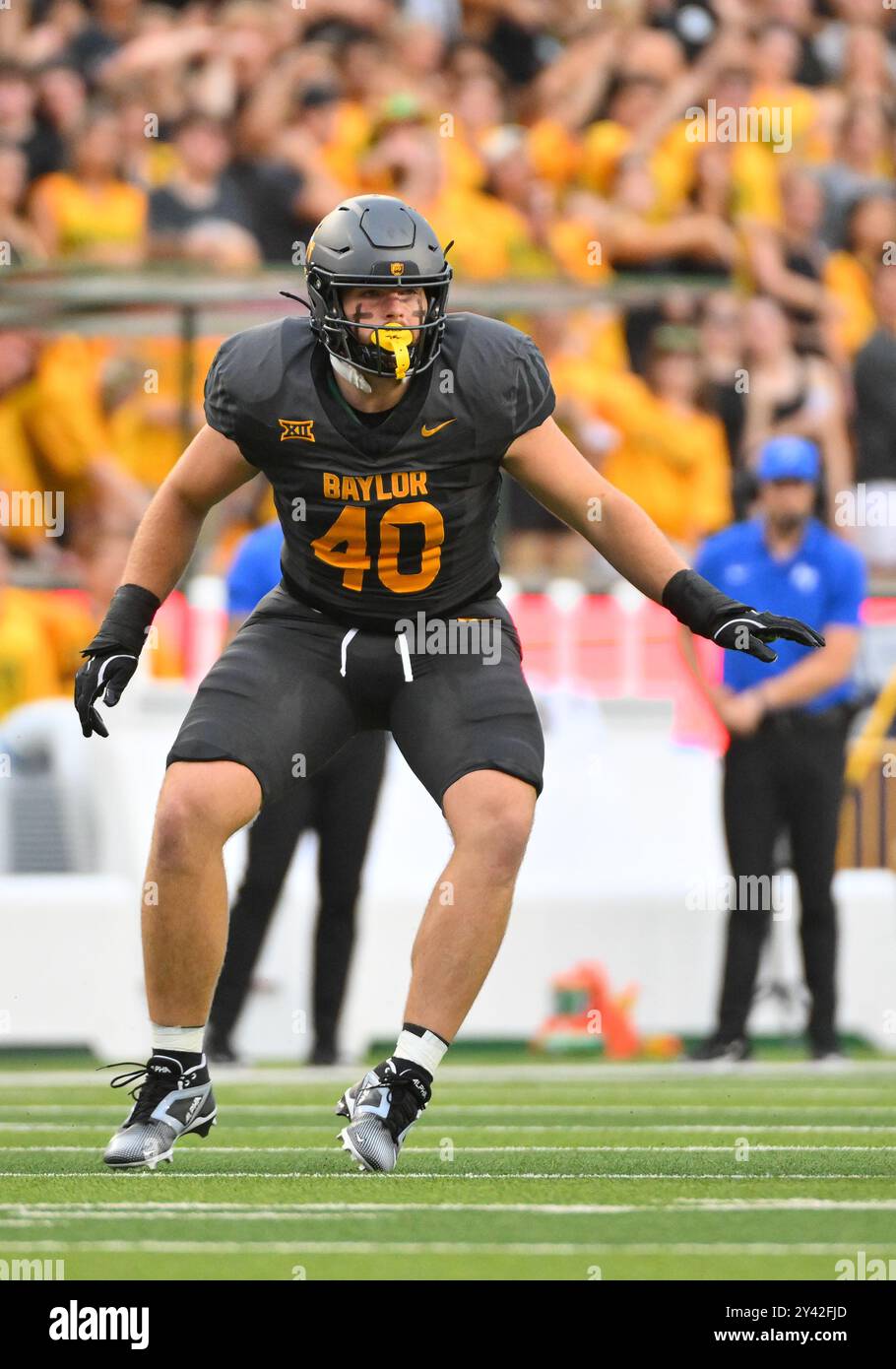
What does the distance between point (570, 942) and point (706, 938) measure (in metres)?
0.56

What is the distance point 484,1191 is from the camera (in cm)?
520

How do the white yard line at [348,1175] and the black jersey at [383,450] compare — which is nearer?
the white yard line at [348,1175]

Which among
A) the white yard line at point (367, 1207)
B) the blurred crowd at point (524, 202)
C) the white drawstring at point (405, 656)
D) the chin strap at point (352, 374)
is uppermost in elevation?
the blurred crowd at point (524, 202)

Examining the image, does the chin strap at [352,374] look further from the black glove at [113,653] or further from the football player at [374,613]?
the black glove at [113,653]

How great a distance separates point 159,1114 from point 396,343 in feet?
5.99

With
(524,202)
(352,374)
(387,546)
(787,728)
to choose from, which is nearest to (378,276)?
(352,374)

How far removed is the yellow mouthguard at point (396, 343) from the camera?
18.2 ft

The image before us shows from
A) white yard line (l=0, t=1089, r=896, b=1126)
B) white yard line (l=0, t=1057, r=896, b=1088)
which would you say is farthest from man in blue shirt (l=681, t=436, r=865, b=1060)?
white yard line (l=0, t=1089, r=896, b=1126)

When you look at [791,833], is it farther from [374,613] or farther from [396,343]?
[396,343]

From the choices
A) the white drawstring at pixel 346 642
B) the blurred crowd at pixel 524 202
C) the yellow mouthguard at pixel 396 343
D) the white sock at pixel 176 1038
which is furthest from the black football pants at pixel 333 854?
the yellow mouthguard at pixel 396 343

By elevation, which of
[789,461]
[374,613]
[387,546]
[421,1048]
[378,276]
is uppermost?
[789,461]

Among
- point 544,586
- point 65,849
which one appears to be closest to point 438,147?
point 544,586

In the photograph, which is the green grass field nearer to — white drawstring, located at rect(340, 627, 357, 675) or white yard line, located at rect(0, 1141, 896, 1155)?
white yard line, located at rect(0, 1141, 896, 1155)

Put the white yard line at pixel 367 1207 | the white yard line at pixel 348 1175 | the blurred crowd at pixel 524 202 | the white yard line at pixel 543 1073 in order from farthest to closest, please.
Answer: the blurred crowd at pixel 524 202
the white yard line at pixel 543 1073
the white yard line at pixel 348 1175
the white yard line at pixel 367 1207
